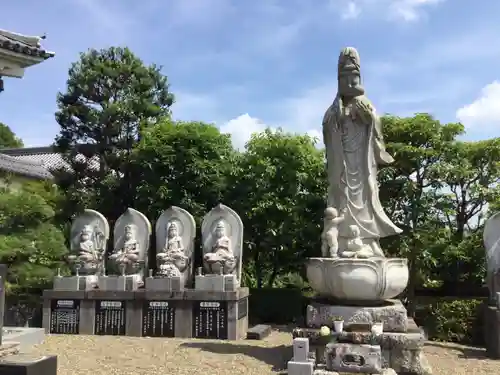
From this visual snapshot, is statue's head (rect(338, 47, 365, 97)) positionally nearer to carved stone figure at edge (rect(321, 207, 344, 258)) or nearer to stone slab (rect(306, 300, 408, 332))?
carved stone figure at edge (rect(321, 207, 344, 258))

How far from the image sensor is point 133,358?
7.88m

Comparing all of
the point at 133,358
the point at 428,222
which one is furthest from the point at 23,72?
the point at 428,222

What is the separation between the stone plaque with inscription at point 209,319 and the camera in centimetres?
1007

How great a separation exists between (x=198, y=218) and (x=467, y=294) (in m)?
6.45

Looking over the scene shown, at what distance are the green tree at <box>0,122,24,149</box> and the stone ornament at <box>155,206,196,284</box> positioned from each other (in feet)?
84.2

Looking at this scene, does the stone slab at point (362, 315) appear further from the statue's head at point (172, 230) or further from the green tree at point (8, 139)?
the green tree at point (8, 139)

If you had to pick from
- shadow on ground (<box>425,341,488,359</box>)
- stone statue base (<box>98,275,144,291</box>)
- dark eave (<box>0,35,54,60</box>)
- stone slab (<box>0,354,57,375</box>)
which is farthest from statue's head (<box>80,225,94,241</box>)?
shadow on ground (<box>425,341,488,359</box>)

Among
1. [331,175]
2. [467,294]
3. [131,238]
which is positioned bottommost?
[467,294]

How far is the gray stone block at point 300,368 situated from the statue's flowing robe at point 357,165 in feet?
6.65

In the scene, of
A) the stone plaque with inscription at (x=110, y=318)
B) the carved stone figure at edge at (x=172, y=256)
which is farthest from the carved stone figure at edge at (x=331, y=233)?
the stone plaque with inscription at (x=110, y=318)

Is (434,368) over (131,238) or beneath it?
beneath

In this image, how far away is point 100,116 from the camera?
16.2 m

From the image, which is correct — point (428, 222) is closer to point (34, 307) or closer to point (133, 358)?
point (133, 358)

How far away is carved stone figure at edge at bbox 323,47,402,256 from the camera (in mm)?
7344
